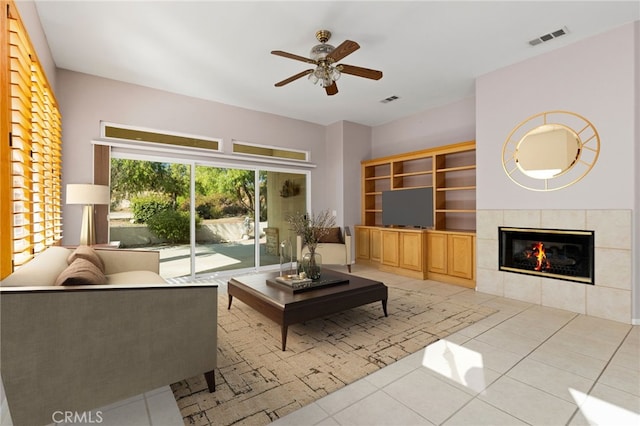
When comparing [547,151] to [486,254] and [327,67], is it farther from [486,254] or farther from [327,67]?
[327,67]

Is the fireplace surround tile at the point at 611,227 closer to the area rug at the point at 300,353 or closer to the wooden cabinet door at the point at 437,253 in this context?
the area rug at the point at 300,353

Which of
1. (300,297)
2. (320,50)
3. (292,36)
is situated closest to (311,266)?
(300,297)

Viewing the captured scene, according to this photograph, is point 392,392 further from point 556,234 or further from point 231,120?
point 231,120

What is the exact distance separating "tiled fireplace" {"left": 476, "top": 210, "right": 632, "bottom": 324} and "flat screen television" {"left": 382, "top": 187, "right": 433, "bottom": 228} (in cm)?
106

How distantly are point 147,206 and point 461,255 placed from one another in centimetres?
492

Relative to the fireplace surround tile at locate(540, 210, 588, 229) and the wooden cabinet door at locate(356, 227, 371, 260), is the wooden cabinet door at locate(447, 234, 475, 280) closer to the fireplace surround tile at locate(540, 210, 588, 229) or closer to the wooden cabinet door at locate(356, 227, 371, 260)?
the fireplace surround tile at locate(540, 210, 588, 229)

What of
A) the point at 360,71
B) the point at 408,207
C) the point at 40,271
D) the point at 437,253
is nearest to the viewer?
the point at 40,271

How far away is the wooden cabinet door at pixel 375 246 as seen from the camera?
6043 mm

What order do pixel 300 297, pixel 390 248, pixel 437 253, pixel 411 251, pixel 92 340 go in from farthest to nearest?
pixel 390 248, pixel 411 251, pixel 437 253, pixel 300 297, pixel 92 340

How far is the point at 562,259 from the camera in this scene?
374 cm

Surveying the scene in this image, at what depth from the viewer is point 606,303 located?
3.35 m

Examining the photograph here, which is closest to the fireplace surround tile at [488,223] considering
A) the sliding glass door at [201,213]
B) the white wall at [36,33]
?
the sliding glass door at [201,213]

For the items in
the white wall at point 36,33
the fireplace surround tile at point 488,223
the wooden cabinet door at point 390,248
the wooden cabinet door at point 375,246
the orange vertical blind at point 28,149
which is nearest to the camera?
the orange vertical blind at point 28,149

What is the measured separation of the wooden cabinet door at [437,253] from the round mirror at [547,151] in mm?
1619
